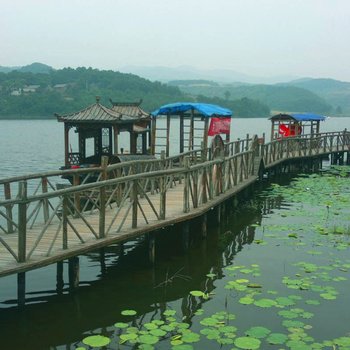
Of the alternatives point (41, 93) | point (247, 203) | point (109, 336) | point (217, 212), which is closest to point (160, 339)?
point (109, 336)

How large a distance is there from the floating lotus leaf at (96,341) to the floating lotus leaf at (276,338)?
236cm

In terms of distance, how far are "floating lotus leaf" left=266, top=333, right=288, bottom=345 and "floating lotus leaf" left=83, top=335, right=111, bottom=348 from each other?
2356mm

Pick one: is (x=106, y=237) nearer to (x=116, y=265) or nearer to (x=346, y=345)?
(x=116, y=265)

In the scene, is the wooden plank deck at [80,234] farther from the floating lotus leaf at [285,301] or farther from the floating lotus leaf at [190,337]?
the floating lotus leaf at [285,301]

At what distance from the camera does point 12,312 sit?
328 inches

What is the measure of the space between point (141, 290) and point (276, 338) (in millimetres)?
3141

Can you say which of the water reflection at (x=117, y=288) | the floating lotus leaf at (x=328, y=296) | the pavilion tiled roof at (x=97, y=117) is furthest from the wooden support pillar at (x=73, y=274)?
the pavilion tiled roof at (x=97, y=117)

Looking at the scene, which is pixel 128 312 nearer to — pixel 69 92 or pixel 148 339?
pixel 148 339

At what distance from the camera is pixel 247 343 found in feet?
22.2

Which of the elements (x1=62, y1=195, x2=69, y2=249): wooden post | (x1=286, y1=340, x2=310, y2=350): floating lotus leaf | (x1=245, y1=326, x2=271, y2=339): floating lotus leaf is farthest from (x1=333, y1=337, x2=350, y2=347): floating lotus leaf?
(x1=62, y1=195, x2=69, y2=249): wooden post

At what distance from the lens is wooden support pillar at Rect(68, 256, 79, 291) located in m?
9.01

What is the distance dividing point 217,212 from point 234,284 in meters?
5.26

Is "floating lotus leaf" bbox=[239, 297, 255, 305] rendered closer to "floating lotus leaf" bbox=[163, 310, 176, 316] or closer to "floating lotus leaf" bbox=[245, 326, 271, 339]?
"floating lotus leaf" bbox=[245, 326, 271, 339]

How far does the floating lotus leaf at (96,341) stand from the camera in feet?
23.0
